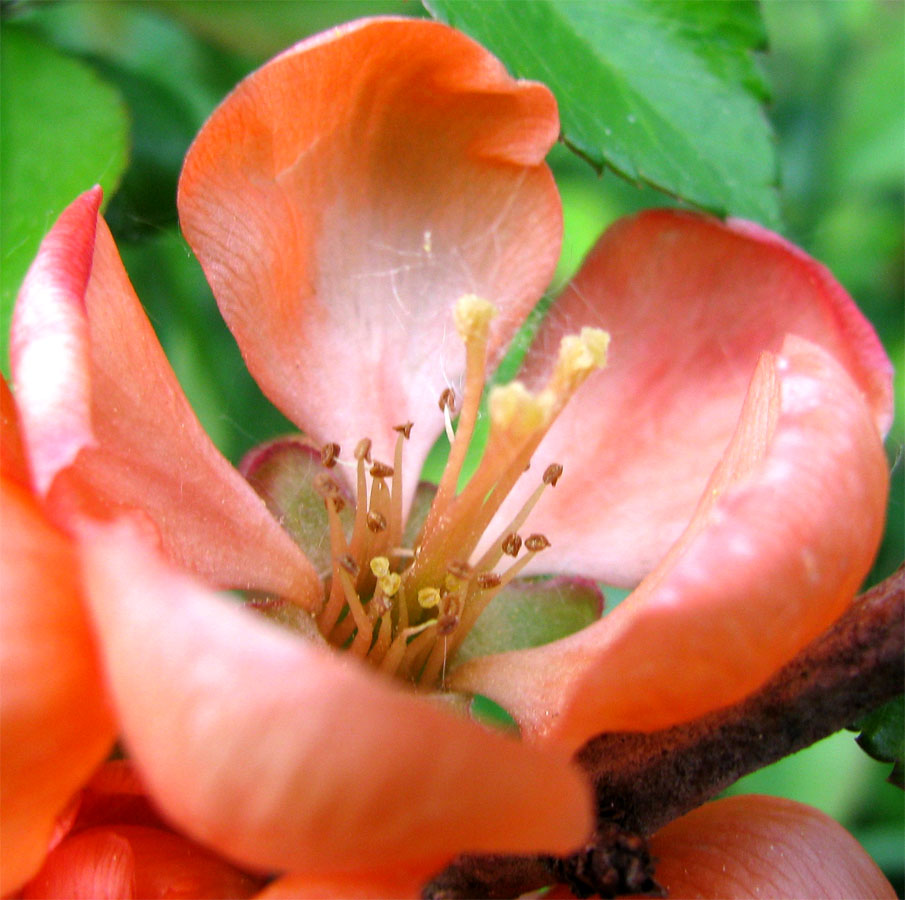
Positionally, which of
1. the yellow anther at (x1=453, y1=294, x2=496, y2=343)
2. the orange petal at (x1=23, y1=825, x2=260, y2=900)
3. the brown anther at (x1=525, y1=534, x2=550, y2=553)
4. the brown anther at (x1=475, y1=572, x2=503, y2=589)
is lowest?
the orange petal at (x1=23, y1=825, x2=260, y2=900)

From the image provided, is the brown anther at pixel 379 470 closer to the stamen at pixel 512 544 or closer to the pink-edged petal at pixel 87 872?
the stamen at pixel 512 544

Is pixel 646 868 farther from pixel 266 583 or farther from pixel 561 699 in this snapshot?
pixel 266 583

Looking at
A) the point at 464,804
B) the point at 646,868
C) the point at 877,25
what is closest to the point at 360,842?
the point at 464,804

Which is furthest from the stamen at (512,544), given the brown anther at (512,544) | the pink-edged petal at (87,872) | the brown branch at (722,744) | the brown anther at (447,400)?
the pink-edged petal at (87,872)

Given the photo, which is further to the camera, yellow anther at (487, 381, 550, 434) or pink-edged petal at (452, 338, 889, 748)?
yellow anther at (487, 381, 550, 434)

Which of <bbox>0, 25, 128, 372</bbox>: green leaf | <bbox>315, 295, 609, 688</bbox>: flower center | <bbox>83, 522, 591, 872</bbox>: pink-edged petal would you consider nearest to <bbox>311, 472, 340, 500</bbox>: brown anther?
<bbox>315, 295, 609, 688</bbox>: flower center

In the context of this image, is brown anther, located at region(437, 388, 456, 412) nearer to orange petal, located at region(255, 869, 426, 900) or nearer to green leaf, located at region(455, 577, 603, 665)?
green leaf, located at region(455, 577, 603, 665)

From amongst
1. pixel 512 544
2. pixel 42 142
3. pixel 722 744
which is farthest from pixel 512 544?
pixel 42 142

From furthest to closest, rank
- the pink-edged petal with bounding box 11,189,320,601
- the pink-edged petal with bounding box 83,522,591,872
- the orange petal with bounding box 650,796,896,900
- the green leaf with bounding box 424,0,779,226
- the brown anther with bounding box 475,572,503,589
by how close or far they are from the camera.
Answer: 1. the green leaf with bounding box 424,0,779,226
2. the brown anther with bounding box 475,572,503,589
3. the orange petal with bounding box 650,796,896,900
4. the pink-edged petal with bounding box 11,189,320,601
5. the pink-edged petal with bounding box 83,522,591,872
